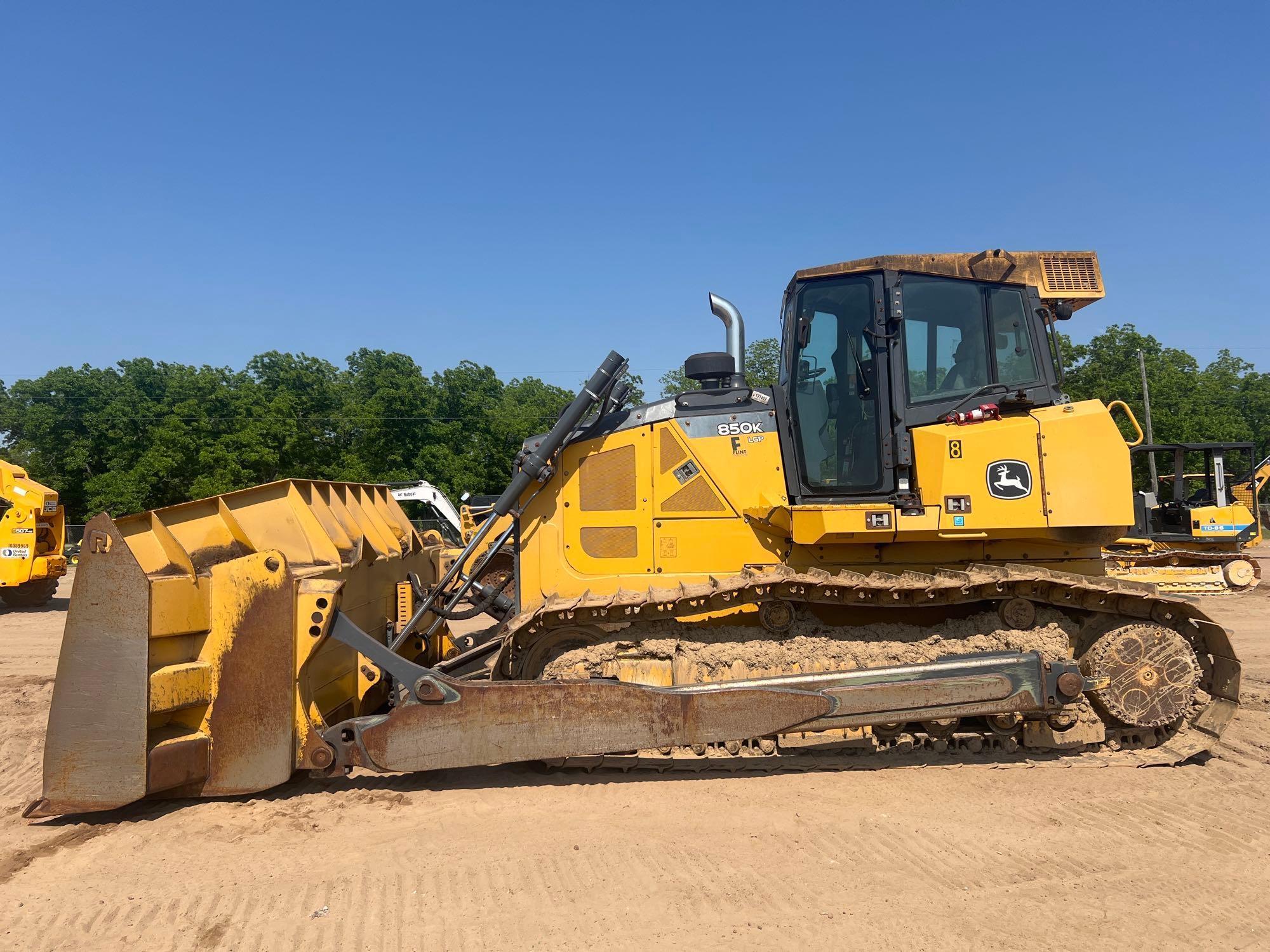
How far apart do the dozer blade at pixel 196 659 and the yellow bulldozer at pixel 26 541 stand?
500 inches

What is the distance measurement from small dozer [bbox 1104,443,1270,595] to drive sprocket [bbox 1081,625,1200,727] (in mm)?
9958

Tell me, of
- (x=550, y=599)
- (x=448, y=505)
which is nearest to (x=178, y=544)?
(x=550, y=599)

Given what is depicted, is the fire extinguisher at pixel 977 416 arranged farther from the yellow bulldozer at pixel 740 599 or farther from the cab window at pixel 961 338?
the cab window at pixel 961 338

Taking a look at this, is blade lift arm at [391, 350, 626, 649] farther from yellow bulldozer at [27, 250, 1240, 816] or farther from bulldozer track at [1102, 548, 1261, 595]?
bulldozer track at [1102, 548, 1261, 595]

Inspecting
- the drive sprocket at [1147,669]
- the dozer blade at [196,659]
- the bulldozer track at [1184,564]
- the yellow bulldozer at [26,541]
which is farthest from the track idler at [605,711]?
the yellow bulldozer at [26,541]

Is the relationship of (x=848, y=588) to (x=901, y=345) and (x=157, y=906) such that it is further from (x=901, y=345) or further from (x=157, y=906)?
(x=157, y=906)

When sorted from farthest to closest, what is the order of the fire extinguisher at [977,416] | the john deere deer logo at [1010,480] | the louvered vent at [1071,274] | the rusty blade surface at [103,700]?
the louvered vent at [1071,274]
the fire extinguisher at [977,416]
the john deere deer logo at [1010,480]
the rusty blade surface at [103,700]

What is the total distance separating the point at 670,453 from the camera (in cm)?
586

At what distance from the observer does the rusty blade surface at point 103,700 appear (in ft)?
14.1

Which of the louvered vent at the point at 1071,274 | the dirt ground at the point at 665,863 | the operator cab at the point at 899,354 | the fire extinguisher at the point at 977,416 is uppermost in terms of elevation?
the louvered vent at the point at 1071,274

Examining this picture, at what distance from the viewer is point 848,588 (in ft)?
16.8

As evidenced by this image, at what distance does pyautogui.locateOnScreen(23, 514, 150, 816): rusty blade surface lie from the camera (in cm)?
429

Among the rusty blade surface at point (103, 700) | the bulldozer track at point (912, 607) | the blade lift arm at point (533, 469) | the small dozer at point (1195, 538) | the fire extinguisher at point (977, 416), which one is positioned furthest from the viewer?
the small dozer at point (1195, 538)

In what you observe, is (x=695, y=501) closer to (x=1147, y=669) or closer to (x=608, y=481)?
(x=608, y=481)
